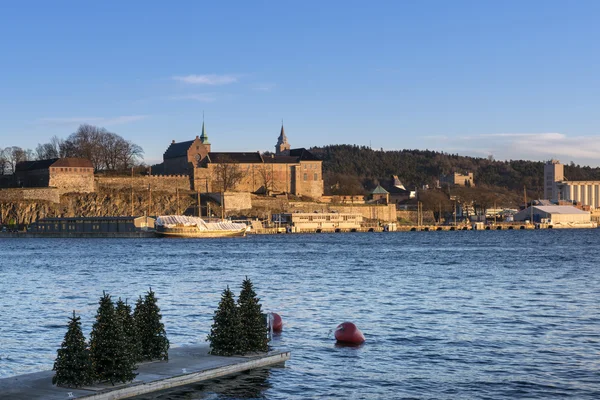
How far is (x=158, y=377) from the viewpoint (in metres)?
17.1

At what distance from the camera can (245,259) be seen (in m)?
68.1

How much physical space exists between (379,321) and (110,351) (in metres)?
13.4

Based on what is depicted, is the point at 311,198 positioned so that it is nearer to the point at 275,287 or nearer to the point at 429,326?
the point at 275,287

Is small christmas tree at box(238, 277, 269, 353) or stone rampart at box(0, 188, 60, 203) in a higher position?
stone rampart at box(0, 188, 60, 203)

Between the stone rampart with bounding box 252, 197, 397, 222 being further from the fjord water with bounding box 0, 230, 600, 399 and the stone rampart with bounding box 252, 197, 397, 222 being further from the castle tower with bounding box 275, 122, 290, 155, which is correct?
the fjord water with bounding box 0, 230, 600, 399

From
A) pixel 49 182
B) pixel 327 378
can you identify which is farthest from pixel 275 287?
pixel 49 182

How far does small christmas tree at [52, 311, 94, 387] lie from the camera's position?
53.0ft

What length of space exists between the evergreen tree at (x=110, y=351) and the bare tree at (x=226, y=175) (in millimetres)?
131576

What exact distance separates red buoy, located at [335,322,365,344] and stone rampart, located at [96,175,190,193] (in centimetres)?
11751

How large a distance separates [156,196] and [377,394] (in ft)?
410

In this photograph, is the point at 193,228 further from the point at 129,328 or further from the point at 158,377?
the point at 158,377

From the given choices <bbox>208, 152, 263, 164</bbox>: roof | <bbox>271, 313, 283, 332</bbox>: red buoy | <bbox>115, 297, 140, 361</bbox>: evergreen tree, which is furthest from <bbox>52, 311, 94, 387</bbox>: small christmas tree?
<bbox>208, 152, 263, 164</bbox>: roof

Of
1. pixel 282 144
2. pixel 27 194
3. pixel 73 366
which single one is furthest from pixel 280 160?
pixel 73 366

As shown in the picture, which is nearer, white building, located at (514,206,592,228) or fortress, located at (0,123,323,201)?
fortress, located at (0,123,323,201)
